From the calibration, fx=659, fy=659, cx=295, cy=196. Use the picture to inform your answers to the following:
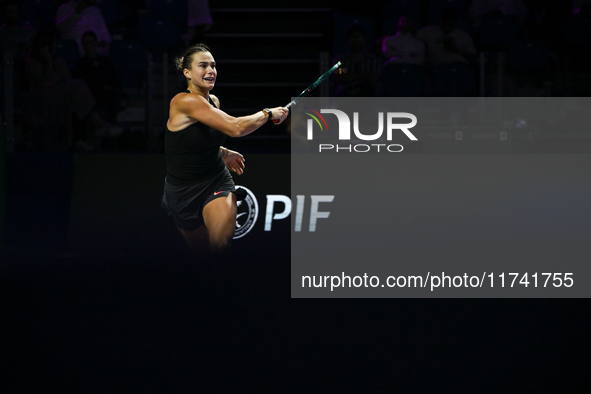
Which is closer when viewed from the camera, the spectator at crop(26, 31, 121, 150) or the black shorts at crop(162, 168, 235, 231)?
the black shorts at crop(162, 168, 235, 231)

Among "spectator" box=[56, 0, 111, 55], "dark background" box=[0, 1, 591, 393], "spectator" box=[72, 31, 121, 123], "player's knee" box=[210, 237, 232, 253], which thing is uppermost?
"spectator" box=[56, 0, 111, 55]

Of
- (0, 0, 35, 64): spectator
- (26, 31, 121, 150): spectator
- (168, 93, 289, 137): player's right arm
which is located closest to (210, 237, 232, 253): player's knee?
(168, 93, 289, 137): player's right arm

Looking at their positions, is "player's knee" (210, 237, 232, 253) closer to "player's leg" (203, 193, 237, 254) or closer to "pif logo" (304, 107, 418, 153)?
"player's leg" (203, 193, 237, 254)

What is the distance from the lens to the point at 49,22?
269 inches

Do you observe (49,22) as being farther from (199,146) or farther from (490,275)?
(490,275)

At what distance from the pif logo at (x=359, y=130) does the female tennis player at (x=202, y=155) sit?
128 cm

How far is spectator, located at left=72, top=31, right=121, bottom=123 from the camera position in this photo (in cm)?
477

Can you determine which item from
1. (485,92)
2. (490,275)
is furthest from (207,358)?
(485,92)

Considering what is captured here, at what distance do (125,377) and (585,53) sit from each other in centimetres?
437

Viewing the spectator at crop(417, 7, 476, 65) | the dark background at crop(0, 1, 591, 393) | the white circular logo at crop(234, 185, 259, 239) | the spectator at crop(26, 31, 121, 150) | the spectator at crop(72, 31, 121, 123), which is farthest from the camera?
the spectator at crop(417, 7, 476, 65)

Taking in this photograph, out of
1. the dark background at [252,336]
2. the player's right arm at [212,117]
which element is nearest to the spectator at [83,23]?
the dark background at [252,336]

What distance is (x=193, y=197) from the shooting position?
9.93 ft

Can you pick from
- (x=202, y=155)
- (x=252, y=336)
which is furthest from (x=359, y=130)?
(x=252, y=336)

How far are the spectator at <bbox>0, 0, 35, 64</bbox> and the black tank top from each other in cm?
320
